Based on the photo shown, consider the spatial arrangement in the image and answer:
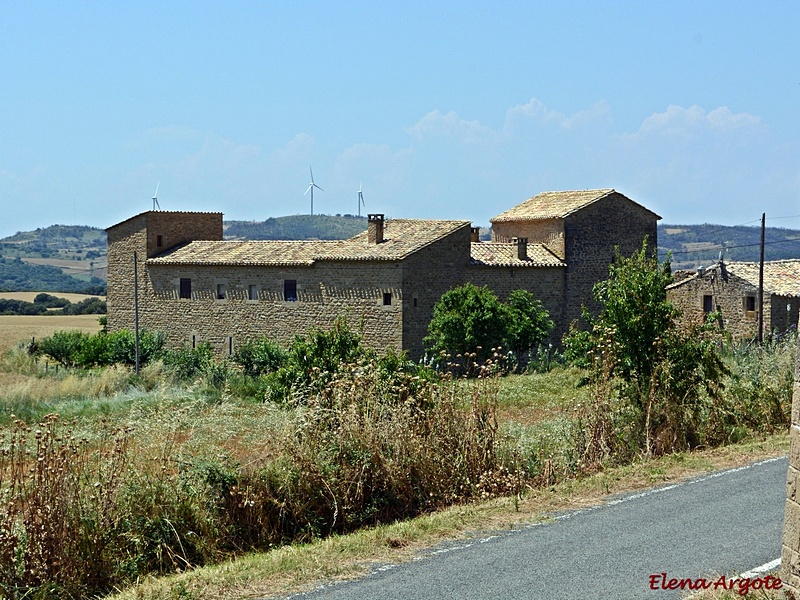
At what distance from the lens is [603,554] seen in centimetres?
731

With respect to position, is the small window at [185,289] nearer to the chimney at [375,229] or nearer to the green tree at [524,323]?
the chimney at [375,229]

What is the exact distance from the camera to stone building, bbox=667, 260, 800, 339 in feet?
119

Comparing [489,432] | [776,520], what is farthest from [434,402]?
[776,520]

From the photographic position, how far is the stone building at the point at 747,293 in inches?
1432

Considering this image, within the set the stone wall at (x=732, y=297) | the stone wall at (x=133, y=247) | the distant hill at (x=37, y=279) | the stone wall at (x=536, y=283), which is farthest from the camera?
the distant hill at (x=37, y=279)

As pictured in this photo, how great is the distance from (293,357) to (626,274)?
7.28 meters

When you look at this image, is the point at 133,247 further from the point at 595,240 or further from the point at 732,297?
the point at 732,297

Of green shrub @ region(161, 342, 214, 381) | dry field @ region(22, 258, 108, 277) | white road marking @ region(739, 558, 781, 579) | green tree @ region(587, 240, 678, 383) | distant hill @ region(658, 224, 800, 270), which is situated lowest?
green shrub @ region(161, 342, 214, 381)

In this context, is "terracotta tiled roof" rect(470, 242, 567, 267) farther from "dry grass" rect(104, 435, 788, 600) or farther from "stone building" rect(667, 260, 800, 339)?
"dry grass" rect(104, 435, 788, 600)

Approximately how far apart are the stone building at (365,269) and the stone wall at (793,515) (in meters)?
29.7

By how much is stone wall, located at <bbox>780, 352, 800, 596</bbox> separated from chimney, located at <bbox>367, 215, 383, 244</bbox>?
31812mm

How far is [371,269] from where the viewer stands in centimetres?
3603

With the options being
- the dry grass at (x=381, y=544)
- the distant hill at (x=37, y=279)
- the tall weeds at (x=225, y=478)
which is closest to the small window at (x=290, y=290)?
the tall weeds at (x=225, y=478)

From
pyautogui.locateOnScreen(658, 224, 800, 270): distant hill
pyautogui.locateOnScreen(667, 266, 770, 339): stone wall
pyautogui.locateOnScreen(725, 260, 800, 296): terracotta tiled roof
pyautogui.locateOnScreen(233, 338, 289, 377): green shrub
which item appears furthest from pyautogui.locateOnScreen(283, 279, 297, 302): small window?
pyautogui.locateOnScreen(658, 224, 800, 270): distant hill
